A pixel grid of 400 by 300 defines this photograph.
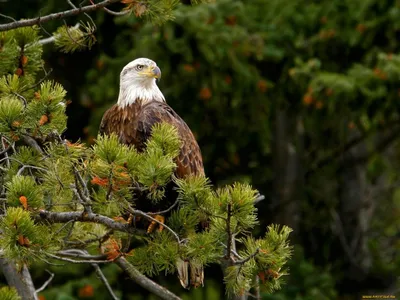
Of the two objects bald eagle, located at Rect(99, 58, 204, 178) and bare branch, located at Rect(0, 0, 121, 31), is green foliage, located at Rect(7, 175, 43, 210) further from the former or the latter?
bald eagle, located at Rect(99, 58, 204, 178)

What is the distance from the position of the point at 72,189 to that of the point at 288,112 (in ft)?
18.6

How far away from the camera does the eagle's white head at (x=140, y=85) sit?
19.6 feet

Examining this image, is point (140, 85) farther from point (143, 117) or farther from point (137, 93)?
point (143, 117)

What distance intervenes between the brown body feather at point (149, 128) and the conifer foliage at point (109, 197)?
846 mm

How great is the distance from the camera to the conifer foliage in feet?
12.9

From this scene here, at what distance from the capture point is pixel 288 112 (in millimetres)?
9688

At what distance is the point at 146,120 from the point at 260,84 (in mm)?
3546

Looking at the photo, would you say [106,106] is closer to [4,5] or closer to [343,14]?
[4,5]

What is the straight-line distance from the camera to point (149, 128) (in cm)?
536

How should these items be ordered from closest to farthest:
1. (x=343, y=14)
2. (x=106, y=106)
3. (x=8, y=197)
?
(x=8, y=197) → (x=106, y=106) → (x=343, y=14)

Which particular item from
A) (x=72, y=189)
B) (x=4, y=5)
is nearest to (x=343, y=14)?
(x=4, y=5)

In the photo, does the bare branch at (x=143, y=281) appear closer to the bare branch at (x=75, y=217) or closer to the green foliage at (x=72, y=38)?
the bare branch at (x=75, y=217)

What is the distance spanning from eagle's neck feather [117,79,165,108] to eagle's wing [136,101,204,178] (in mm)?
302

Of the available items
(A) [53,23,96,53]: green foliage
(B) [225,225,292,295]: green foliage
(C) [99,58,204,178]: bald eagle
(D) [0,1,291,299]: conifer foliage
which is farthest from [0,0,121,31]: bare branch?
(B) [225,225,292,295]: green foliage
